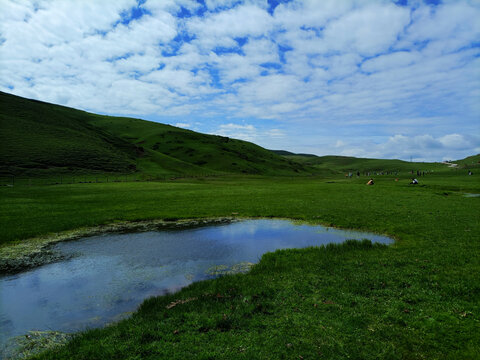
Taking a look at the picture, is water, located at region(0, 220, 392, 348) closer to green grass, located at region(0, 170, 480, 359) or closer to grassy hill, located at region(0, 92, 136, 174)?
green grass, located at region(0, 170, 480, 359)

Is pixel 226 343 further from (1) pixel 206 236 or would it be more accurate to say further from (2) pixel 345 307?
(1) pixel 206 236

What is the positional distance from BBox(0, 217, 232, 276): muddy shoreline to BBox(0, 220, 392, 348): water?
1.21m

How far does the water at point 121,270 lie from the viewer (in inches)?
457

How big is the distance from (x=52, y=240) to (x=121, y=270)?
37.0 ft

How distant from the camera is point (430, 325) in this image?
9.46 m

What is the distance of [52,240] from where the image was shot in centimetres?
2306

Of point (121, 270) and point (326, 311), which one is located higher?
point (326, 311)

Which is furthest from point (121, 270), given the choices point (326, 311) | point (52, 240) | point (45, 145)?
point (45, 145)

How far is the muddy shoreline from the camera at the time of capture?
17.7m

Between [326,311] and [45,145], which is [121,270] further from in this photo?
[45,145]

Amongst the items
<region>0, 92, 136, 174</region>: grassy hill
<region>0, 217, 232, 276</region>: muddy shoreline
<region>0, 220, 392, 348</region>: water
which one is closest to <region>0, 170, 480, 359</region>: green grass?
<region>0, 220, 392, 348</region>: water

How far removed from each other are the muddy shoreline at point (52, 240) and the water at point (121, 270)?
3.97 feet

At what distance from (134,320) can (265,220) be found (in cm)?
2273

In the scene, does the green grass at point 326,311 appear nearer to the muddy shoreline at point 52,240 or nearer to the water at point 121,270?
the water at point 121,270
